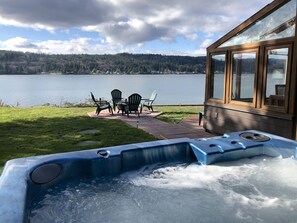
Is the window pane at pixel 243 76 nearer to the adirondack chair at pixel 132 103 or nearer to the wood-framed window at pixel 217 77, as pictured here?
the wood-framed window at pixel 217 77

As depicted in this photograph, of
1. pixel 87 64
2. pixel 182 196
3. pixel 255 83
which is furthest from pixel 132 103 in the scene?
pixel 87 64

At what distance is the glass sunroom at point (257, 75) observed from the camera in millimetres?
4355

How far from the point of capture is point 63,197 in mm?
2953

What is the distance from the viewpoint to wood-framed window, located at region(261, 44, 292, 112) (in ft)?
14.3

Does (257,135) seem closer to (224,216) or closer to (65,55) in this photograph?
(224,216)

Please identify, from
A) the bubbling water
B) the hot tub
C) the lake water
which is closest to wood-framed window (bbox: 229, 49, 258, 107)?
the hot tub

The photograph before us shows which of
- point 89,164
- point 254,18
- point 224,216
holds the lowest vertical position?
point 224,216

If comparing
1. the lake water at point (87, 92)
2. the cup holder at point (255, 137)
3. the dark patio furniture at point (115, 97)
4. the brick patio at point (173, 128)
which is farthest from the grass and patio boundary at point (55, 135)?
the lake water at point (87, 92)

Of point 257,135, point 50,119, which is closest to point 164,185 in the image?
point 257,135

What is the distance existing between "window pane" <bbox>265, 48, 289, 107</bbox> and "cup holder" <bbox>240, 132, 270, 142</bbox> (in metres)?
0.68

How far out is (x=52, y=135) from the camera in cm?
573

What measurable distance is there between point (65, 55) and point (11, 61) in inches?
260

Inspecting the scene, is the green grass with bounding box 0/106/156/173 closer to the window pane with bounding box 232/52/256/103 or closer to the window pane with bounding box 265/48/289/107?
the window pane with bounding box 232/52/256/103

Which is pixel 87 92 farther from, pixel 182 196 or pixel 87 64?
pixel 182 196
